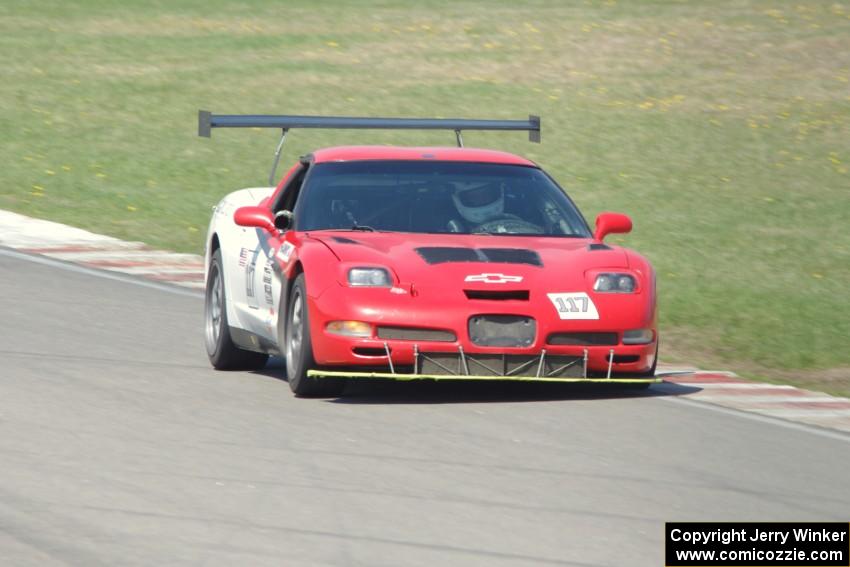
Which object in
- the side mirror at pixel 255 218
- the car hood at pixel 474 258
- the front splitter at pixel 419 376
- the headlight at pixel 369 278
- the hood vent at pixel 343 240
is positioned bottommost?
the front splitter at pixel 419 376

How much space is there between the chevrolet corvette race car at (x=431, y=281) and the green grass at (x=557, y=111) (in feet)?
9.07

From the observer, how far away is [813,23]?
116 feet

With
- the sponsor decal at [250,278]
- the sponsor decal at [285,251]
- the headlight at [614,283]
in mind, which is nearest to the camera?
the headlight at [614,283]

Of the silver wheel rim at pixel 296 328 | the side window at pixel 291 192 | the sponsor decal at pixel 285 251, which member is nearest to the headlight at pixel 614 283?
the silver wheel rim at pixel 296 328

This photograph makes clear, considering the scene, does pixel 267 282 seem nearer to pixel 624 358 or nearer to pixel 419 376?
pixel 419 376

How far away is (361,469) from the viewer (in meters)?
7.98

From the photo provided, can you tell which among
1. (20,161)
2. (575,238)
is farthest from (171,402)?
(20,161)

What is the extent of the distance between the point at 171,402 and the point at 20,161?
45.0 ft

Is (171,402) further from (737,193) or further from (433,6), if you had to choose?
(433,6)

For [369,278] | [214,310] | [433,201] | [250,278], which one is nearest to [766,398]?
[433,201]

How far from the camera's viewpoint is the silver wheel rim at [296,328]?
32.5ft

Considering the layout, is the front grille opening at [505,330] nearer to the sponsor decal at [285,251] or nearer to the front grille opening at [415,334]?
the front grille opening at [415,334]

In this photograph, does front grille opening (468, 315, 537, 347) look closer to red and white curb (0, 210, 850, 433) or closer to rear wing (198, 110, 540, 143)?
red and white curb (0, 210, 850, 433)

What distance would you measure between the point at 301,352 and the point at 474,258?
1031 millimetres
